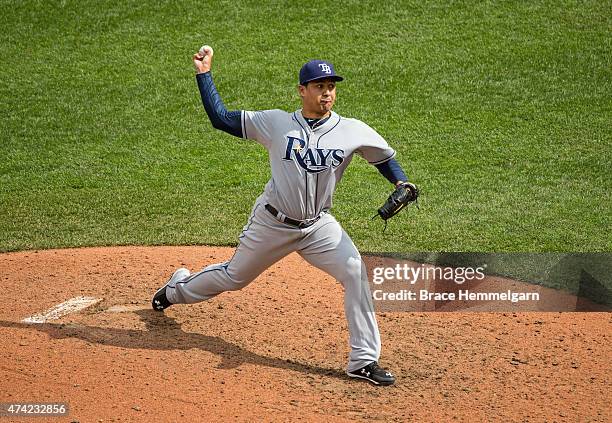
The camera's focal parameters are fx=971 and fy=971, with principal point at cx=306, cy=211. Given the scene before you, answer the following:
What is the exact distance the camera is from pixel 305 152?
5.53 meters

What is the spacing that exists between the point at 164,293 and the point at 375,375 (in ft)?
5.13

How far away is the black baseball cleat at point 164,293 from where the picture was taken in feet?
20.4

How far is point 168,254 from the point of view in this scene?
7676 millimetres

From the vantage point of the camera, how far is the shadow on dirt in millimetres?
5707

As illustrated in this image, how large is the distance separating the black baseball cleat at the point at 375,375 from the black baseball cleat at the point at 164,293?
138 centimetres

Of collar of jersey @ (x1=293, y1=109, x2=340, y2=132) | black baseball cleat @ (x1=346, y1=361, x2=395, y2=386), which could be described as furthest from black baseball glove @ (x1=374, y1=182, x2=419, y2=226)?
black baseball cleat @ (x1=346, y1=361, x2=395, y2=386)

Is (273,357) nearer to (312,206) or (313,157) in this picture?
(312,206)

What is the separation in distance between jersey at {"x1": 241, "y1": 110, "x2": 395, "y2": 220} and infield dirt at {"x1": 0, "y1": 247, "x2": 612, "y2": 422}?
97 cm

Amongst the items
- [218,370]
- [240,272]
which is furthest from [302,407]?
[240,272]

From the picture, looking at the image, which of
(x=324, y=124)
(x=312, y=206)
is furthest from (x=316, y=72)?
(x=312, y=206)

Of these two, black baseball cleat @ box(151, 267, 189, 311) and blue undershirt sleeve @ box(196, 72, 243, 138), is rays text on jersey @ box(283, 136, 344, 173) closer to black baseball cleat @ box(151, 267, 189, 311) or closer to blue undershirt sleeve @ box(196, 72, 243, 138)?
blue undershirt sleeve @ box(196, 72, 243, 138)

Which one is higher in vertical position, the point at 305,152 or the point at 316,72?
the point at 316,72

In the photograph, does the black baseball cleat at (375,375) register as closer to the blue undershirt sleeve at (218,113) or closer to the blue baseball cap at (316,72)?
the blue undershirt sleeve at (218,113)

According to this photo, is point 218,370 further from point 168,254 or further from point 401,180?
point 168,254
